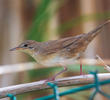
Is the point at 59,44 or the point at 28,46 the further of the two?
the point at 28,46

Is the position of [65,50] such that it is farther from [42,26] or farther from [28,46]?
[42,26]

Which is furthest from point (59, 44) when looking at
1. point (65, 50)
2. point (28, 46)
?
point (28, 46)

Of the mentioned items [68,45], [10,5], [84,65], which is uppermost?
[10,5]

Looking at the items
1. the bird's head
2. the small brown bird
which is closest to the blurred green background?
the bird's head

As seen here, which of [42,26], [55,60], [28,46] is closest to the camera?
[55,60]

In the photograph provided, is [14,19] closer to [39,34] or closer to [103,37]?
[39,34]

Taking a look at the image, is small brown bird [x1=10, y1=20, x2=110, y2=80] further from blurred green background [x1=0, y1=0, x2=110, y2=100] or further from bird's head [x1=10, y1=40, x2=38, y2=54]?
blurred green background [x1=0, y1=0, x2=110, y2=100]

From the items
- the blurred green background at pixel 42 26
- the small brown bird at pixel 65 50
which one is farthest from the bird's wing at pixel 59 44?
the blurred green background at pixel 42 26

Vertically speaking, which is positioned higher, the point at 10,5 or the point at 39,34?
the point at 10,5

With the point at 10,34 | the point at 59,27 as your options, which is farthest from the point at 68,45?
the point at 10,34
